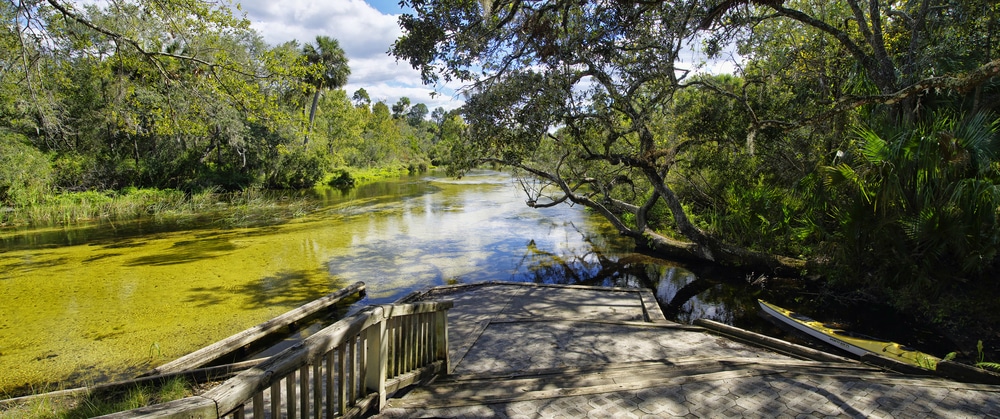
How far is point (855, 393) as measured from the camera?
3094mm

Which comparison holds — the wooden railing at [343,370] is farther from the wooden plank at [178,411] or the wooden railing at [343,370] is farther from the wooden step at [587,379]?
the wooden step at [587,379]

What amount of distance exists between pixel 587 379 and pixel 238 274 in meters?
9.68

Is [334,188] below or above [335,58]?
below

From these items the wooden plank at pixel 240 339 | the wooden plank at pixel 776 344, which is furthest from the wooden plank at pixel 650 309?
the wooden plank at pixel 240 339

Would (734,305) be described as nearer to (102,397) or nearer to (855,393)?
(855,393)

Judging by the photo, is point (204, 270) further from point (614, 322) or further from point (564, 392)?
point (564, 392)

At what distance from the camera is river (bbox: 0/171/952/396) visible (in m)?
6.79

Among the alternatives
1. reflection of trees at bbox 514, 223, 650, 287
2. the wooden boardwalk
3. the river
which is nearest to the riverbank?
the river

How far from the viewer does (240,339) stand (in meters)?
6.03

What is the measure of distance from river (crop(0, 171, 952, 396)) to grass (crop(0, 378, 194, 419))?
2055 mm

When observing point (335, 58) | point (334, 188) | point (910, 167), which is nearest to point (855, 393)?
point (910, 167)

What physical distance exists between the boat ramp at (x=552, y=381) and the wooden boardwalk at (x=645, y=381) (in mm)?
12

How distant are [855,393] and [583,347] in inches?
96.3

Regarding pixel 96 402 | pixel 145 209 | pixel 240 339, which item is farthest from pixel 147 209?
pixel 96 402
